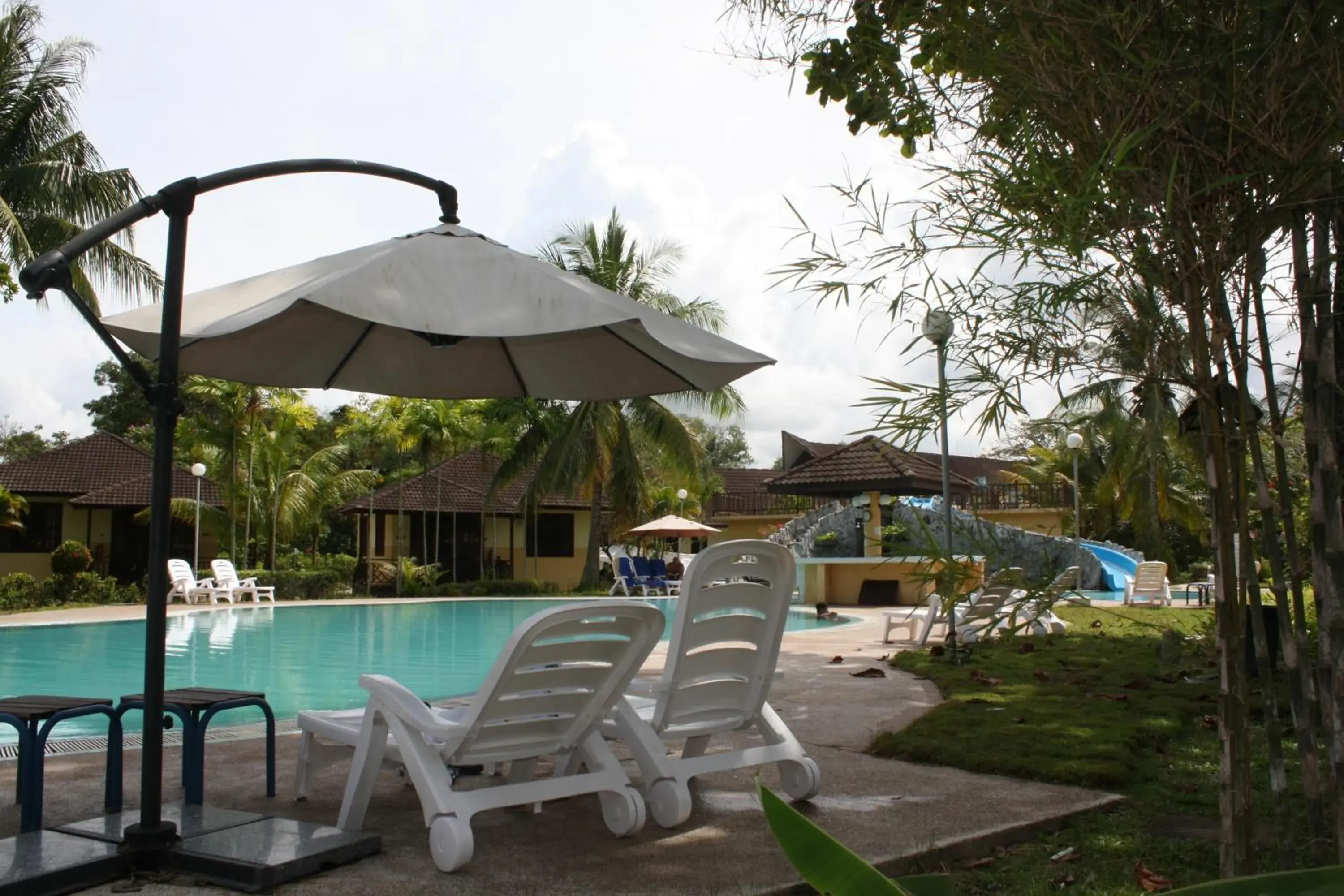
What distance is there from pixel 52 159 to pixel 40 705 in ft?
66.9

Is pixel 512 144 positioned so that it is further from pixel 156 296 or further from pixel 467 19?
pixel 156 296

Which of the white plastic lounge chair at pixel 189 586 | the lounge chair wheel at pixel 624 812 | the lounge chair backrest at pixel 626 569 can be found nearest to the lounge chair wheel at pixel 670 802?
the lounge chair wheel at pixel 624 812

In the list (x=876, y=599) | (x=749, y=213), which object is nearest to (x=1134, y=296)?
(x=749, y=213)

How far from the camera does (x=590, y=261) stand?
2633cm

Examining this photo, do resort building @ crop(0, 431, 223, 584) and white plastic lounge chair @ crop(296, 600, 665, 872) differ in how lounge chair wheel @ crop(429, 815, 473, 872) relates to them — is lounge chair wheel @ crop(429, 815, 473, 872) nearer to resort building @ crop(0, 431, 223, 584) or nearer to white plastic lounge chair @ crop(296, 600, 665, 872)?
white plastic lounge chair @ crop(296, 600, 665, 872)

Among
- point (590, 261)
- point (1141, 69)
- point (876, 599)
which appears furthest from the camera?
point (590, 261)

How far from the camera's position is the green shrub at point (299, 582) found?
24.1 meters

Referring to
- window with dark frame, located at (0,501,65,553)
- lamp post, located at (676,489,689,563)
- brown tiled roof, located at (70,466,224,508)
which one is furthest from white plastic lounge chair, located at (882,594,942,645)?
window with dark frame, located at (0,501,65,553)

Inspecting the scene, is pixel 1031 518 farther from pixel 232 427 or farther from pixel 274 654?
pixel 274 654

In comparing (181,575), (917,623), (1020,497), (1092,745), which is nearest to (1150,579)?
(917,623)

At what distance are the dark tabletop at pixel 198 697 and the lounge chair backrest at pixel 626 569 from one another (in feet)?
68.5

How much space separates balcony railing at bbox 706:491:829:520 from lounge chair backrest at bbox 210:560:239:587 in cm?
1877

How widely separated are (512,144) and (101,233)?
4.32 meters

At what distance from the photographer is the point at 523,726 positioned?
3830 mm
